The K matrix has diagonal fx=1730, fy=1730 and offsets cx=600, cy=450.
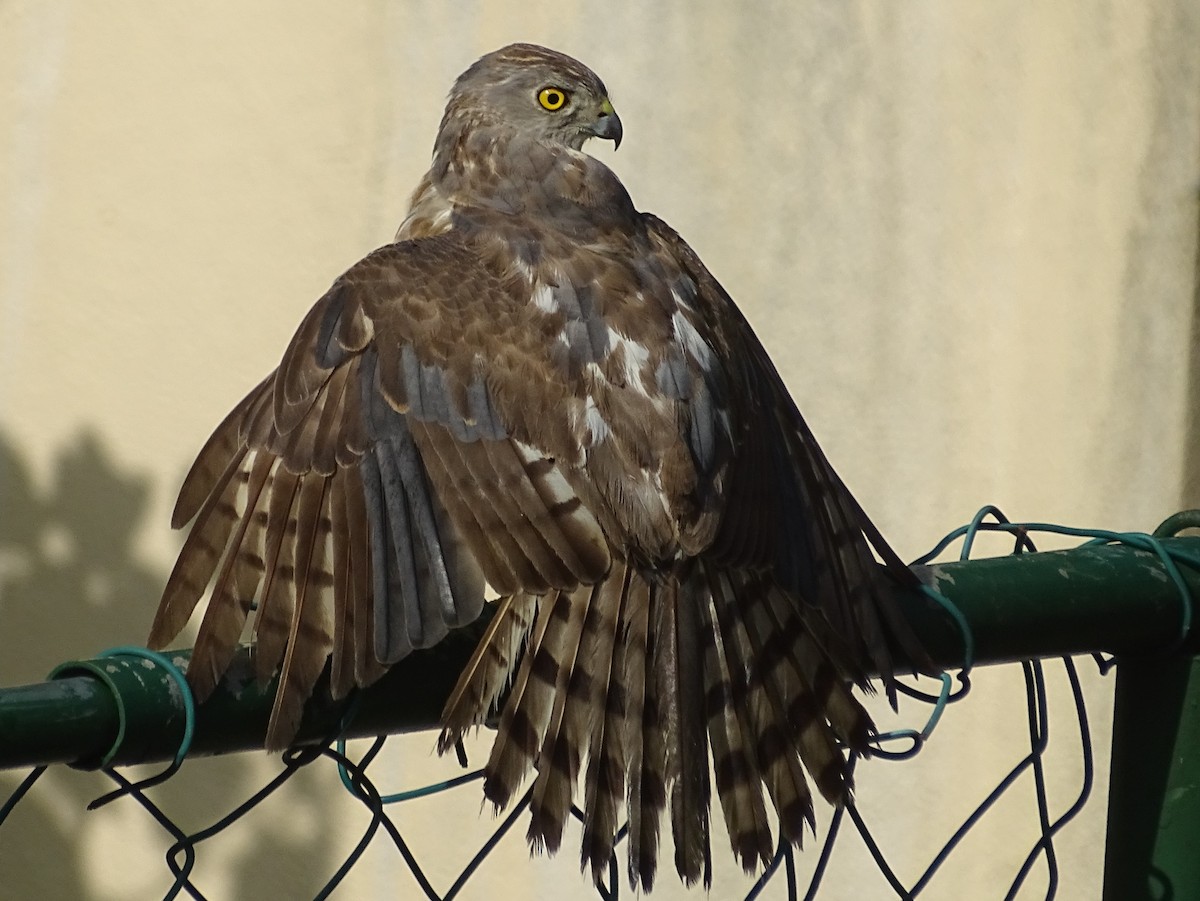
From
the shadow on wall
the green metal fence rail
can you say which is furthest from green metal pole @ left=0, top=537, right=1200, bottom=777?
the shadow on wall

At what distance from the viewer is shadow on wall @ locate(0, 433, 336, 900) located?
5051 mm

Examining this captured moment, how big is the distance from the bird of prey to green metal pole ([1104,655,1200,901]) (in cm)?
43

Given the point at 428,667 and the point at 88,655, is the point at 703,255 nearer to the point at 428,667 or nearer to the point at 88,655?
the point at 88,655

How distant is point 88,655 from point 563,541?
284cm

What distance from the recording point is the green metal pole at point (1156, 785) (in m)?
2.55

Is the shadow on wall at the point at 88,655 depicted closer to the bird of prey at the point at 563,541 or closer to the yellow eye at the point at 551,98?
the yellow eye at the point at 551,98

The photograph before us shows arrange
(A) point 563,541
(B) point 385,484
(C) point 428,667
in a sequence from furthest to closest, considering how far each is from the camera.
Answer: (B) point 385,484
(A) point 563,541
(C) point 428,667

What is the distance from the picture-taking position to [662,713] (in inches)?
98.7

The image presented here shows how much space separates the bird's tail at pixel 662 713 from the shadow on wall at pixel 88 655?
2694 mm

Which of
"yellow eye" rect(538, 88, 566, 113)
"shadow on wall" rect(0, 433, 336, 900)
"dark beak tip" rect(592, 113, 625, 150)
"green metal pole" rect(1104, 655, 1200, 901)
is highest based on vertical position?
"yellow eye" rect(538, 88, 566, 113)

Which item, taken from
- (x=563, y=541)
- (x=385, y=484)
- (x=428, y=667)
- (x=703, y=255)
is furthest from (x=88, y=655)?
(x=428, y=667)

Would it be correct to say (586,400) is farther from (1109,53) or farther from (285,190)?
(1109,53)

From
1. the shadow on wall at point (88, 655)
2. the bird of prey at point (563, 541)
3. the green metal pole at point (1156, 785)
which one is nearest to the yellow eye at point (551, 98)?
the bird of prey at point (563, 541)

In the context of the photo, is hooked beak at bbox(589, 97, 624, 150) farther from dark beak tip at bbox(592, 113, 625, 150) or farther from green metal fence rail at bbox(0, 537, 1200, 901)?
green metal fence rail at bbox(0, 537, 1200, 901)
